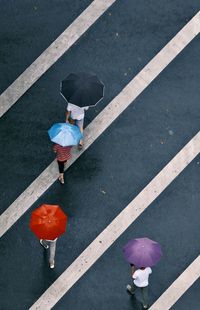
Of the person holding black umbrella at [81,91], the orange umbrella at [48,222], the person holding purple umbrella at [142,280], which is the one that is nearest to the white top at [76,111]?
the person holding black umbrella at [81,91]

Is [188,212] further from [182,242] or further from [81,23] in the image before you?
[81,23]

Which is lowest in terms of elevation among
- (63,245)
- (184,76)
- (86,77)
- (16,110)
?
(63,245)

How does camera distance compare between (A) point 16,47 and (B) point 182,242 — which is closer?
(B) point 182,242

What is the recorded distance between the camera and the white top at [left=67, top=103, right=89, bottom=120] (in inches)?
896

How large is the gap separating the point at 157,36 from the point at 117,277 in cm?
630

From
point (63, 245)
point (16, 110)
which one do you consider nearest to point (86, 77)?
point (16, 110)

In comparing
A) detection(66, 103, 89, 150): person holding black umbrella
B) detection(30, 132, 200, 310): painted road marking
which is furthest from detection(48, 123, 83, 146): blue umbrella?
detection(30, 132, 200, 310): painted road marking

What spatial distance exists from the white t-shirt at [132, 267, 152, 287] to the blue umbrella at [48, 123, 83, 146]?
10.8 feet

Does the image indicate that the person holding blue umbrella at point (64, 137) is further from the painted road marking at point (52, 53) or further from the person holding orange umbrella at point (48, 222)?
the painted road marking at point (52, 53)

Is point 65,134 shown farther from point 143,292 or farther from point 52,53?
point 143,292

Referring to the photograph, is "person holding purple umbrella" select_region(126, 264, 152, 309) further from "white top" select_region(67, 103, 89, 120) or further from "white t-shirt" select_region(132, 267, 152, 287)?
"white top" select_region(67, 103, 89, 120)

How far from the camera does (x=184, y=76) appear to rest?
962 inches

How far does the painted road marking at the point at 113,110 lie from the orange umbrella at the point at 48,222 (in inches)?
96.3

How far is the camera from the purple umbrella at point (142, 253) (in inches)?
814
